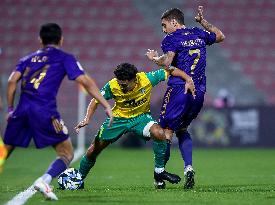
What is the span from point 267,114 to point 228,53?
5.49 metres

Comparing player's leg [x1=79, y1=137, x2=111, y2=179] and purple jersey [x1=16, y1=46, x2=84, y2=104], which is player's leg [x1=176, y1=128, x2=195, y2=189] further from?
purple jersey [x1=16, y1=46, x2=84, y2=104]

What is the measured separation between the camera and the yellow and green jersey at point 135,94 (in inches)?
407

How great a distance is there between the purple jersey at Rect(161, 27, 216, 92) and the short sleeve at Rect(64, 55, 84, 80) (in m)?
2.16

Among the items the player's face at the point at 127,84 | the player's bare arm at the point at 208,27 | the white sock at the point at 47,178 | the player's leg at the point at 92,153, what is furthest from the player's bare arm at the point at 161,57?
the white sock at the point at 47,178

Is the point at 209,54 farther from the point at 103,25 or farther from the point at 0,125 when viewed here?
the point at 0,125

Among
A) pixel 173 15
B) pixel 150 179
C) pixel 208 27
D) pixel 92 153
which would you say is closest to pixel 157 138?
pixel 92 153

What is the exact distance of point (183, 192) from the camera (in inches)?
376

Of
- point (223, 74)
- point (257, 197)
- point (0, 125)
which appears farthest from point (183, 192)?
point (223, 74)

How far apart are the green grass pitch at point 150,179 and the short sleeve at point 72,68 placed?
1.26 metres

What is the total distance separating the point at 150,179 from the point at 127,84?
252 centimetres

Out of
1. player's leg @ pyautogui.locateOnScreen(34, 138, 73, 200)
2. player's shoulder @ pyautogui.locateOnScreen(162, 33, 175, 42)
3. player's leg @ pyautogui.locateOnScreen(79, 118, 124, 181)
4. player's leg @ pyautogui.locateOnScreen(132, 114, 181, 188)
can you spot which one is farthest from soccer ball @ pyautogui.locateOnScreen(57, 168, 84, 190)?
player's shoulder @ pyautogui.locateOnScreen(162, 33, 175, 42)

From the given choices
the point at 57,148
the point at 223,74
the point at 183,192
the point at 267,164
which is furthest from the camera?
the point at 223,74

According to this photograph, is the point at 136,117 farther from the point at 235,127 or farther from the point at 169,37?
the point at 235,127

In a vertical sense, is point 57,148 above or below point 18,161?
above
